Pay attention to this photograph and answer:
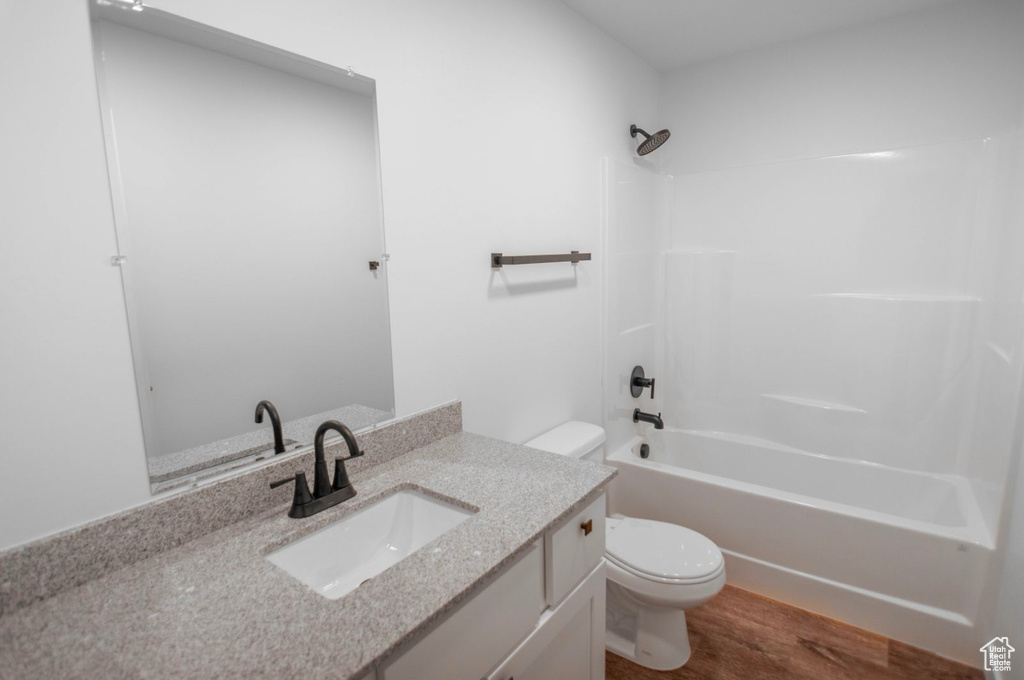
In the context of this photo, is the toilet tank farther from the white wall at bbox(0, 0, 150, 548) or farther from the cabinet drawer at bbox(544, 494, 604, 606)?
the white wall at bbox(0, 0, 150, 548)

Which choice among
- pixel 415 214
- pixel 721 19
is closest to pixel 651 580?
pixel 415 214

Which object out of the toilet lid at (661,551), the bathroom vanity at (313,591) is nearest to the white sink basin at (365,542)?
the bathroom vanity at (313,591)

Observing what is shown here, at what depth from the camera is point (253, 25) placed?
1074 mm

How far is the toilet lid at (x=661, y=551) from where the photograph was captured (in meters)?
1.69

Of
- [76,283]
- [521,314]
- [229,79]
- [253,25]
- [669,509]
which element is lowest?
[669,509]

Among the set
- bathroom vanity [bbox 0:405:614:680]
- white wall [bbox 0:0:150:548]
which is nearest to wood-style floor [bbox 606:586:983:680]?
bathroom vanity [bbox 0:405:614:680]

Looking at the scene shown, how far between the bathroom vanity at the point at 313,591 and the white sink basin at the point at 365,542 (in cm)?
3

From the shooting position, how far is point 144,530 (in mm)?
944

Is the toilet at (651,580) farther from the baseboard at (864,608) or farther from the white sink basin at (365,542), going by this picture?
the white sink basin at (365,542)

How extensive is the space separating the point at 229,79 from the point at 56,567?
1016 millimetres

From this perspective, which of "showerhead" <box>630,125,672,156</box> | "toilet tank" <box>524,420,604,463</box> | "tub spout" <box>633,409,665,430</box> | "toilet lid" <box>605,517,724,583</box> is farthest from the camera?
"tub spout" <box>633,409,665,430</box>

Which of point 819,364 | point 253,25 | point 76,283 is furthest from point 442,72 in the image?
point 819,364

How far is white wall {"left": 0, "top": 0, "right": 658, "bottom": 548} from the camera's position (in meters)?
0.81

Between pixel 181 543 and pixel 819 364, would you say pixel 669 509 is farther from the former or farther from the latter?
pixel 181 543
